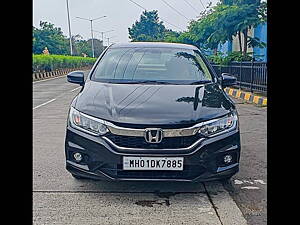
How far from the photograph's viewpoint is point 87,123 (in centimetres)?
352

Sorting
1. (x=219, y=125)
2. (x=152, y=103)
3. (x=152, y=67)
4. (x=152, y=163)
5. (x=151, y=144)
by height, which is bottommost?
(x=152, y=163)

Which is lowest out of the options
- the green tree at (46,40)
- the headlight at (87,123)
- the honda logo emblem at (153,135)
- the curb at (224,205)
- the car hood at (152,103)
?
the curb at (224,205)

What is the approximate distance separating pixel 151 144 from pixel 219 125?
0.66m

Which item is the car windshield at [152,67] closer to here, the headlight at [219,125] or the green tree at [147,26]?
the headlight at [219,125]

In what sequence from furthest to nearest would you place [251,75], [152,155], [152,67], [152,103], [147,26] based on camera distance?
[147,26]
[251,75]
[152,67]
[152,103]
[152,155]

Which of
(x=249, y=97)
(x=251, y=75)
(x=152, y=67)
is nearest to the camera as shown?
(x=152, y=67)

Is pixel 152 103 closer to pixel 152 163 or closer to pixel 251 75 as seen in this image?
pixel 152 163

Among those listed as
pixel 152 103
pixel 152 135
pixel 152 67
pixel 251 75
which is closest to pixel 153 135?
pixel 152 135

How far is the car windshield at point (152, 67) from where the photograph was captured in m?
4.38

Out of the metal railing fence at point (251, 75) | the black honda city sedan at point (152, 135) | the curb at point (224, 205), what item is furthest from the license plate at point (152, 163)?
the metal railing fence at point (251, 75)

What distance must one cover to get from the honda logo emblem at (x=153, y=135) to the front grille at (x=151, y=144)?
0.10ft

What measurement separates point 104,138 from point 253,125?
4.66m

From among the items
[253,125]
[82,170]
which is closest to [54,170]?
[82,170]
